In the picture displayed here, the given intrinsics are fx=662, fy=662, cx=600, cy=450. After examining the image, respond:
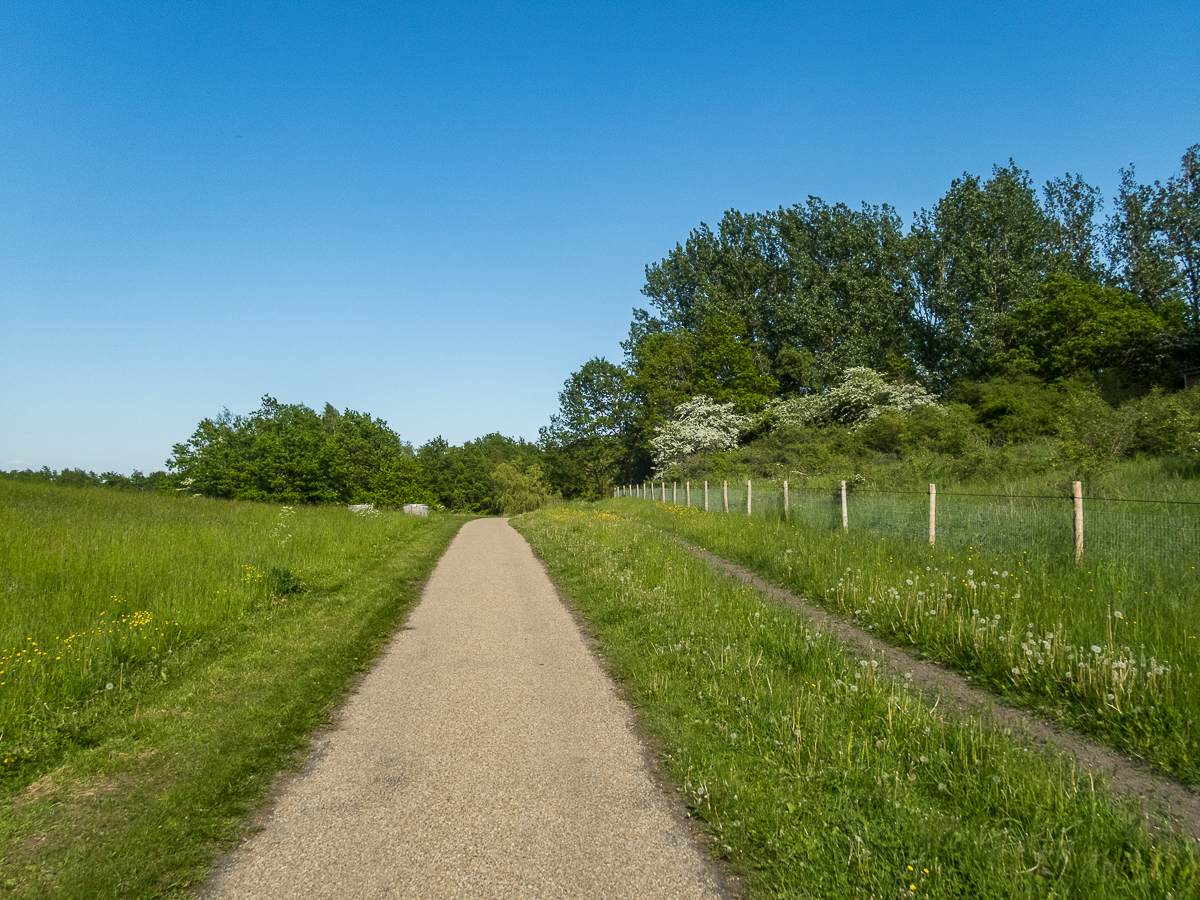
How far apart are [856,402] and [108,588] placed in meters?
38.8

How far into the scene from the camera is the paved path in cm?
320

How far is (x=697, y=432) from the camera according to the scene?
4700 cm

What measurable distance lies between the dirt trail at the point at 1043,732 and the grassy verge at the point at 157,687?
5.17 meters

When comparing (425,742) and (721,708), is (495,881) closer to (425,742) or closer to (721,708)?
(425,742)

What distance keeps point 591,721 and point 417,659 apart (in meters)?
2.79

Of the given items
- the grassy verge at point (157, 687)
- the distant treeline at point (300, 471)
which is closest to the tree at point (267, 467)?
the distant treeline at point (300, 471)

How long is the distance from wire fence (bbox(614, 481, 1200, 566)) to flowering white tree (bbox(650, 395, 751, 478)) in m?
29.3

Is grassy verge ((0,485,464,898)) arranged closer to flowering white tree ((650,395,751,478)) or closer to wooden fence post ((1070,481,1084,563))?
wooden fence post ((1070,481,1084,563))

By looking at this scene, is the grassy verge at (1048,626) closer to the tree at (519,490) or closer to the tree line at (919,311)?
the tree line at (919,311)

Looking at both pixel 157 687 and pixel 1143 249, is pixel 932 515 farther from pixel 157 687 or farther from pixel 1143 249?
pixel 1143 249

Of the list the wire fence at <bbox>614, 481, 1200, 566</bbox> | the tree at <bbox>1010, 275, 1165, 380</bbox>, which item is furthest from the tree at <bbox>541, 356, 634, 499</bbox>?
the wire fence at <bbox>614, 481, 1200, 566</bbox>

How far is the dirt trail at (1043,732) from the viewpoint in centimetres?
384

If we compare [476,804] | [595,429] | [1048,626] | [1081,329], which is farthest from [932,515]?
[595,429]

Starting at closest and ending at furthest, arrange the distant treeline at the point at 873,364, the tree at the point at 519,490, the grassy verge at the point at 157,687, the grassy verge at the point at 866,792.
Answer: the grassy verge at the point at 866,792 → the grassy verge at the point at 157,687 → the distant treeline at the point at 873,364 → the tree at the point at 519,490
